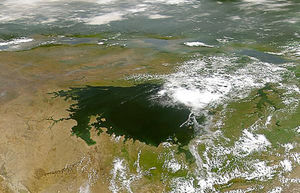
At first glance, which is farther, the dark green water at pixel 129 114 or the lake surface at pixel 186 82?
the dark green water at pixel 129 114

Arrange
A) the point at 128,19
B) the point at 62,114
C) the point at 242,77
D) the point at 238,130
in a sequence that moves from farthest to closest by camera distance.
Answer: the point at 128,19 → the point at 242,77 → the point at 62,114 → the point at 238,130

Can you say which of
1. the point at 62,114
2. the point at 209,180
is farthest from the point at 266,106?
the point at 62,114

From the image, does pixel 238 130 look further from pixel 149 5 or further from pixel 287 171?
pixel 149 5

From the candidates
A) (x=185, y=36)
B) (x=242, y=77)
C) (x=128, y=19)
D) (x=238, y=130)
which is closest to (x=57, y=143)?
(x=238, y=130)

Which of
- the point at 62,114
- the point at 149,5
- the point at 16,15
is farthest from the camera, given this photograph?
the point at 149,5

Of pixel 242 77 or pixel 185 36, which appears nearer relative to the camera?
pixel 242 77

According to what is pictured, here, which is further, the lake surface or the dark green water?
the dark green water
